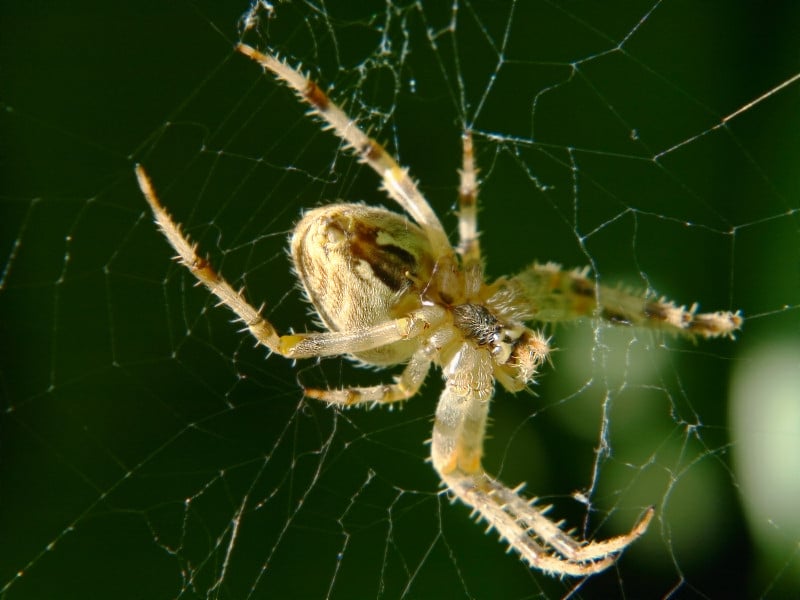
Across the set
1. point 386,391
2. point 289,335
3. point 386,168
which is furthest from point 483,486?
point 386,168

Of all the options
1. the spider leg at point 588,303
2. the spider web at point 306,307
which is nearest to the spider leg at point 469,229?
the spider leg at point 588,303

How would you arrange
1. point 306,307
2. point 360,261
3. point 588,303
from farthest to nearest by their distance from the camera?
point 306,307
point 588,303
point 360,261

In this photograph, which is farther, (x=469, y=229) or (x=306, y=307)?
(x=306, y=307)

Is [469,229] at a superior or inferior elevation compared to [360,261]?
inferior

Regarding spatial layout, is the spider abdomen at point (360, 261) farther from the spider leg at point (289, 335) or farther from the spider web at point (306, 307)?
the spider web at point (306, 307)

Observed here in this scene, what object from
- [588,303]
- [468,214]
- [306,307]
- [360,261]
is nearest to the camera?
[360,261]

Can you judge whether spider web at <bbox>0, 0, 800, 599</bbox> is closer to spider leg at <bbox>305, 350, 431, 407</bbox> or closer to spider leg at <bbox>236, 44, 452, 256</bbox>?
spider leg at <bbox>305, 350, 431, 407</bbox>

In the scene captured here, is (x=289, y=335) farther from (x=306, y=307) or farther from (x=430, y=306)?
(x=306, y=307)

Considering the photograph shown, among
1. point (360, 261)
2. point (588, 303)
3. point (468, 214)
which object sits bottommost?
Answer: point (588, 303)
